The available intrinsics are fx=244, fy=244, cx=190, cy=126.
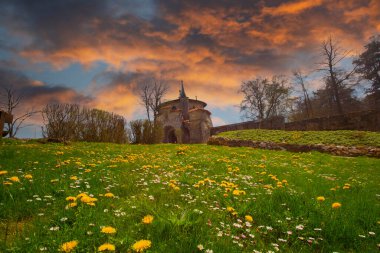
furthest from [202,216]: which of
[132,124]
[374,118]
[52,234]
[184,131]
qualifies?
[184,131]

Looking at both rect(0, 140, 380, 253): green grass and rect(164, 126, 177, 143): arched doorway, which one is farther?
rect(164, 126, 177, 143): arched doorway

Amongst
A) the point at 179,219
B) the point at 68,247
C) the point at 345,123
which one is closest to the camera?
the point at 68,247

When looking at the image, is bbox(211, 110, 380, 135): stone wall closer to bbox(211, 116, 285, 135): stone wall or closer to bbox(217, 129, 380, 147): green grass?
bbox(211, 116, 285, 135): stone wall

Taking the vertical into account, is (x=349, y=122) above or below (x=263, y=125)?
below

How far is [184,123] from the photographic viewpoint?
234ft

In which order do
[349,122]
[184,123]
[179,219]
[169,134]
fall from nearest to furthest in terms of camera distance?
[179,219] < [349,122] < [184,123] < [169,134]

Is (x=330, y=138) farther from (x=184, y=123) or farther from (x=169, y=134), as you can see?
(x=169, y=134)

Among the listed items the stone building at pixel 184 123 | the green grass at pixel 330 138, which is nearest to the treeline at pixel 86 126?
the green grass at pixel 330 138

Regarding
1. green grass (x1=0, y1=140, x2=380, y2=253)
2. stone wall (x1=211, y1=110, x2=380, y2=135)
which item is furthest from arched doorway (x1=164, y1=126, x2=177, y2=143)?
green grass (x1=0, y1=140, x2=380, y2=253)

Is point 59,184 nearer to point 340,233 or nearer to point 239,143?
point 340,233

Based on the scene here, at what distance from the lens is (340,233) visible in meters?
3.77

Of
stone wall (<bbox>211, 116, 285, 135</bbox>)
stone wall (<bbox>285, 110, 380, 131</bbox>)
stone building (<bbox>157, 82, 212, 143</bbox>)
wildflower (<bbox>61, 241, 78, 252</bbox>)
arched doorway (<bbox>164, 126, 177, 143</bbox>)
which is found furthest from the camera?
arched doorway (<bbox>164, 126, 177, 143</bbox>)

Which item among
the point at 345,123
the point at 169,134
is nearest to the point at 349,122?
the point at 345,123

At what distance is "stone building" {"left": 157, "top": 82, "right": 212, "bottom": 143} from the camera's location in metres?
70.2
